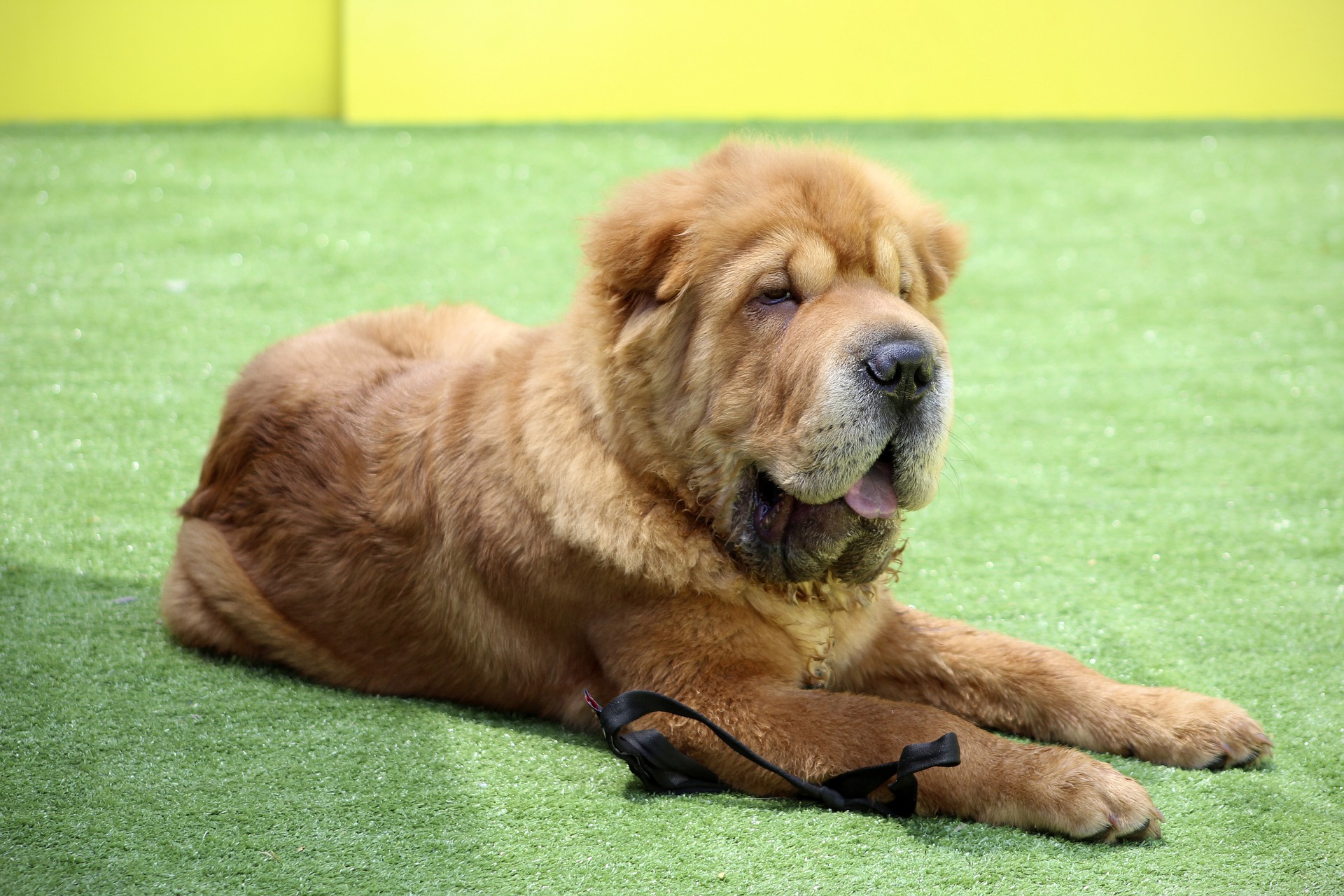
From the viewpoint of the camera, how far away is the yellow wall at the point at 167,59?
8477mm

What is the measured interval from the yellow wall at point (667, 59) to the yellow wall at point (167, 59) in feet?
0.04

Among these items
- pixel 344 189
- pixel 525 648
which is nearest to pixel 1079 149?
pixel 344 189

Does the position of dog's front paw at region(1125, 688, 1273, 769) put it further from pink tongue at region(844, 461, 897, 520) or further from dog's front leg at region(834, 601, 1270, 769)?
pink tongue at region(844, 461, 897, 520)

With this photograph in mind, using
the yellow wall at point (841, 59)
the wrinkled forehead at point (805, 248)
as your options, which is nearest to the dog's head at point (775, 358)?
the wrinkled forehead at point (805, 248)

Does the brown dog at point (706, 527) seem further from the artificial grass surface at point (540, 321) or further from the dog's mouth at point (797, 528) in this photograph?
the artificial grass surface at point (540, 321)

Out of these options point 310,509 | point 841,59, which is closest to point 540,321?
point 310,509

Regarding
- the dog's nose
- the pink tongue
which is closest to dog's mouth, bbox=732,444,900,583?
the pink tongue

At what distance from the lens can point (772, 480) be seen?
275 cm

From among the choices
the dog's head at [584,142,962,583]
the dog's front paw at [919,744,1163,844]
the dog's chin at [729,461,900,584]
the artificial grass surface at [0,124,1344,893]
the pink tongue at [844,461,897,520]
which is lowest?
the artificial grass surface at [0,124,1344,893]

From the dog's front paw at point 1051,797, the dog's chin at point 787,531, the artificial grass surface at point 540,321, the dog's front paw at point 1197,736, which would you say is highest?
the dog's chin at point 787,531

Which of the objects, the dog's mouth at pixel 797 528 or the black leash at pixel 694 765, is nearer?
the black leash at pixel 694 765

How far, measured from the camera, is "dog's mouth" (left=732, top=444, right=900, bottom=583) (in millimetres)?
2742

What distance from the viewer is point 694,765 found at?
2.68 meters

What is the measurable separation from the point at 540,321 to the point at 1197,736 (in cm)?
379
